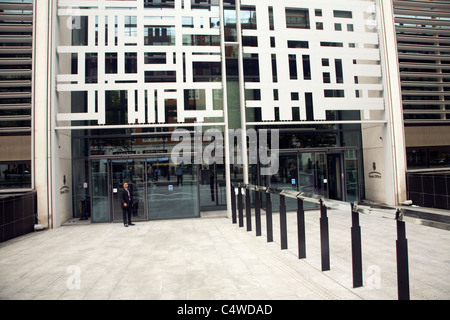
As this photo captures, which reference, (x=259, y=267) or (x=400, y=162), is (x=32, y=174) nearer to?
(x=259, y=267)

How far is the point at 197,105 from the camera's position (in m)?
11.6

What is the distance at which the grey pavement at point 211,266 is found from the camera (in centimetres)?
421

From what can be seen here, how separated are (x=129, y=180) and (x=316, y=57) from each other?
342 inches

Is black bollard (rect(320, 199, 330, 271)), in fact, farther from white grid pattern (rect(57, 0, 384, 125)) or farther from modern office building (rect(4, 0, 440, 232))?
white grid pattern (rect(57, 0, 384, 125))

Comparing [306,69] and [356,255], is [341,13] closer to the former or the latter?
[306,69]

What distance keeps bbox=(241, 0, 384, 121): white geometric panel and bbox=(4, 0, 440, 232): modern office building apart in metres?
0.05

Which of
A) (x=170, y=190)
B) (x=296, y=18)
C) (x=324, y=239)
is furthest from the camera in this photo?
(x=296, y=18)

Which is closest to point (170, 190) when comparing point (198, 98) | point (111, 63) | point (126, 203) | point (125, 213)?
point (126, 203)

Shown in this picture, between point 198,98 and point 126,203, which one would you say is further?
point 198,98

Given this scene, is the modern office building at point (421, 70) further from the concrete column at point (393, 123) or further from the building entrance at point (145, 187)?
the building entrance at point (145, 187)

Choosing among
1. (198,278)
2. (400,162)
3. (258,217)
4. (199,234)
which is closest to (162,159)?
(199,234)

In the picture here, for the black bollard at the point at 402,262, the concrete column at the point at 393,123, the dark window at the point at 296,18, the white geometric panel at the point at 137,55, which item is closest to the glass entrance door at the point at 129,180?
the white geometric panel at the point at 137,55

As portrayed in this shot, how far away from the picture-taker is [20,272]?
5.48 meters
